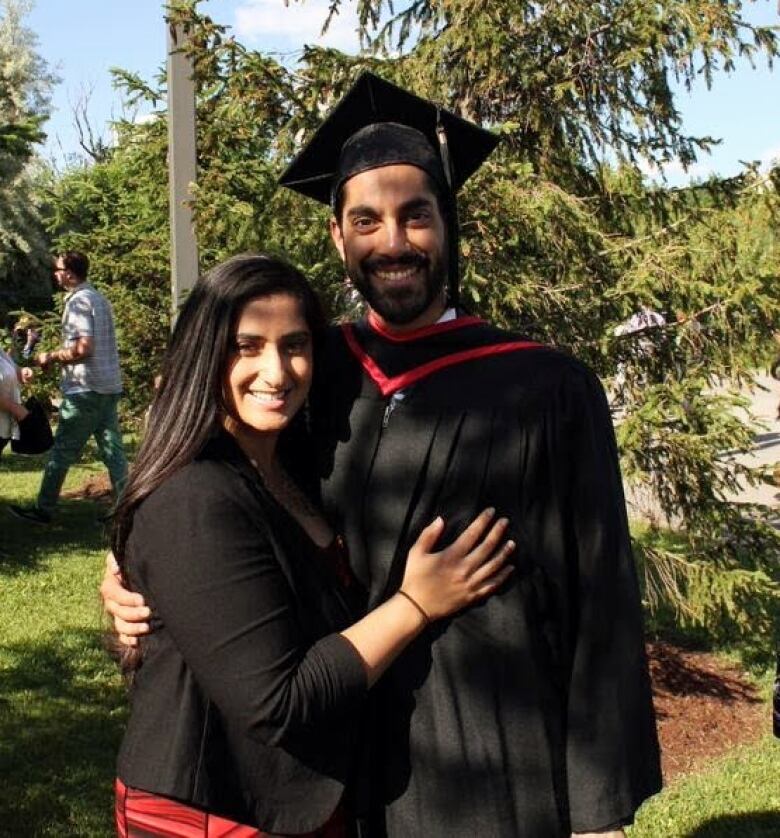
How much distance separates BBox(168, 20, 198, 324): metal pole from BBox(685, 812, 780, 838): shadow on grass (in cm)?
305

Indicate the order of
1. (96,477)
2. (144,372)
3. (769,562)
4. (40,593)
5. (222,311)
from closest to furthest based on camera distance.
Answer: (222,311) → (769,562) → (40,593) → (144,372) → (96,477)

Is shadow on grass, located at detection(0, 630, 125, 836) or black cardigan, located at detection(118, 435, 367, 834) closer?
black cardigan, located at detection(118, 435, 367, 834)

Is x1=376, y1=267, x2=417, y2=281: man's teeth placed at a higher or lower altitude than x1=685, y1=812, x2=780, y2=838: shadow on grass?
higher

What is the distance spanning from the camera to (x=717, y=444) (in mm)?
4867

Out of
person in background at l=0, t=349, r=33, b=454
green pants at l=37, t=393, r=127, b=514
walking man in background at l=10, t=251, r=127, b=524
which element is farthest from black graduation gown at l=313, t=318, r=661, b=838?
green pants at l=37, t=393, r=127, b=514

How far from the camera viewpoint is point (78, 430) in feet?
25.1

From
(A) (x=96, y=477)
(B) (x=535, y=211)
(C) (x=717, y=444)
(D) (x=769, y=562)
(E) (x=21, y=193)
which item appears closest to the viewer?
(B) (x=535, y=211)

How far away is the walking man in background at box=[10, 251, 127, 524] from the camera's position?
7371mm

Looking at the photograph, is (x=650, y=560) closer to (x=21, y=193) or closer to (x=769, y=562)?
(x=769, y=562)

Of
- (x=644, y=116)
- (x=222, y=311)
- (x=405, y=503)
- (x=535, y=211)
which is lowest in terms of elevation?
(x=405, y=503)

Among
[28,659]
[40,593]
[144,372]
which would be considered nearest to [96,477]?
[144,372]

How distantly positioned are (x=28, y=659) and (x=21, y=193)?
11085mm

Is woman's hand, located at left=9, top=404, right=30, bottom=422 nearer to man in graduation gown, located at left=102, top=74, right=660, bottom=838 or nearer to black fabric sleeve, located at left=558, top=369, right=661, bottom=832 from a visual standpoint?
man in graduation gown, located at left=102, top=74, right=660, bottom=838

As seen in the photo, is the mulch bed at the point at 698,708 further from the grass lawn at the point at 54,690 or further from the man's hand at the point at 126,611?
the man's hand at the point at 126,611
